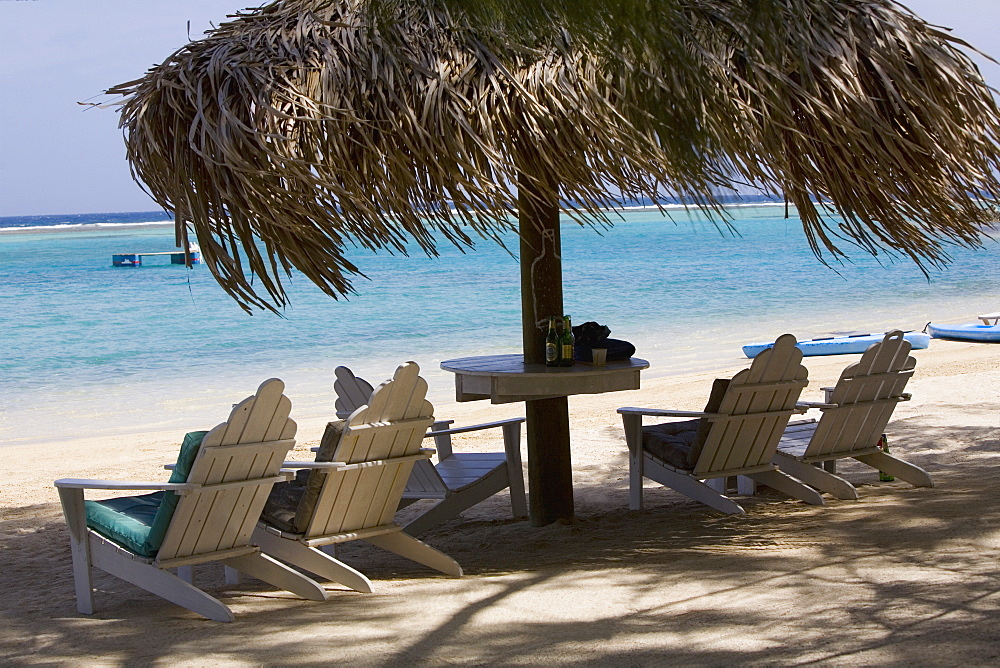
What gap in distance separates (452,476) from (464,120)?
6.19 ft

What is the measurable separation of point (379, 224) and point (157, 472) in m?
3.94

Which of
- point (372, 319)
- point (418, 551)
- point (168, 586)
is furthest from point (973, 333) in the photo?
point (168, 586)

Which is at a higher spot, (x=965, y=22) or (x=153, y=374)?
(x=965, y=22)

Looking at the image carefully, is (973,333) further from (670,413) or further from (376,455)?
(376,455)

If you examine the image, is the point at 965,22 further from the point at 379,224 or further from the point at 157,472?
the point at 157,472

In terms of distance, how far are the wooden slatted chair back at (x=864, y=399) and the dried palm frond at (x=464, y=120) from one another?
1.02 metres

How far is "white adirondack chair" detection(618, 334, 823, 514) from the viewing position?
455cm

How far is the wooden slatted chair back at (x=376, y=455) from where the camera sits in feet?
12.4

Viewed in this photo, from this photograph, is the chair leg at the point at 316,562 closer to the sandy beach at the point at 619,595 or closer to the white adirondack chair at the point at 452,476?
the sandy beach at the point at 619,595

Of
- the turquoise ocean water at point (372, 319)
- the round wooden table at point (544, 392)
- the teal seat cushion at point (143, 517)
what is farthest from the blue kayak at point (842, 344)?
the teal seat cushion at point (143, 517)

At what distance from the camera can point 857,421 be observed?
503cm

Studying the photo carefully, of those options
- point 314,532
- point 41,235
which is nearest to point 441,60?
point 314,532

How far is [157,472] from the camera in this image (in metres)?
7.05

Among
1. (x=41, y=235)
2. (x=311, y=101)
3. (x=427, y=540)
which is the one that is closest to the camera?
(x=311, y=101)
